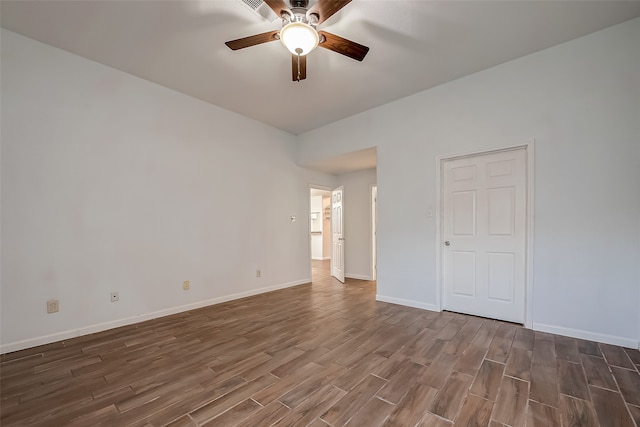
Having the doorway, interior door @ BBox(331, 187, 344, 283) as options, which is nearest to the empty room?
interior door @ BBox(331, 187, 344, 283)

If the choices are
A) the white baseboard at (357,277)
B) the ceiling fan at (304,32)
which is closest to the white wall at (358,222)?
the white baseboard at (357,277)

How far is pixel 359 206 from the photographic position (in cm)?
602

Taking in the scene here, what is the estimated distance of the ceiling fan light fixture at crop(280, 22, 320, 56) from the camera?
6.70ft

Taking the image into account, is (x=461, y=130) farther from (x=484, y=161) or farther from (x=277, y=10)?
(x=277, y=10)

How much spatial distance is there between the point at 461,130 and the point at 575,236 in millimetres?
1691

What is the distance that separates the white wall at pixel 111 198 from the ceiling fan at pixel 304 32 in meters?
1.93

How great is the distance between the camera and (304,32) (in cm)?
207

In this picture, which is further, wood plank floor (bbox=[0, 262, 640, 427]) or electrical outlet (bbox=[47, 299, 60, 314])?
electrical outlet (bbox=[47, 299, 60, 314])

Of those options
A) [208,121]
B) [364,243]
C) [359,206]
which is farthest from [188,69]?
[364,243]

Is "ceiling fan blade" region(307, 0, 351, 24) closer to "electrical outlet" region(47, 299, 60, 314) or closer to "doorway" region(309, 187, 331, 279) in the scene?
"electrical outlet" region(47, 299, 60, 314)

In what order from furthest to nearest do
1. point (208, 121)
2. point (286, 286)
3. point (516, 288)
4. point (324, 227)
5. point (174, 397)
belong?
point (324, 227) < point (286, 286) < point (208, 121) < point (516, 288) < point (174, 397)

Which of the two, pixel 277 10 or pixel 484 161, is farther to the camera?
pixel 484 161

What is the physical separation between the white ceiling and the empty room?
0.02 metres

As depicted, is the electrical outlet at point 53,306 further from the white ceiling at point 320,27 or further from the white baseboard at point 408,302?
the white baseboard at point 408,302
